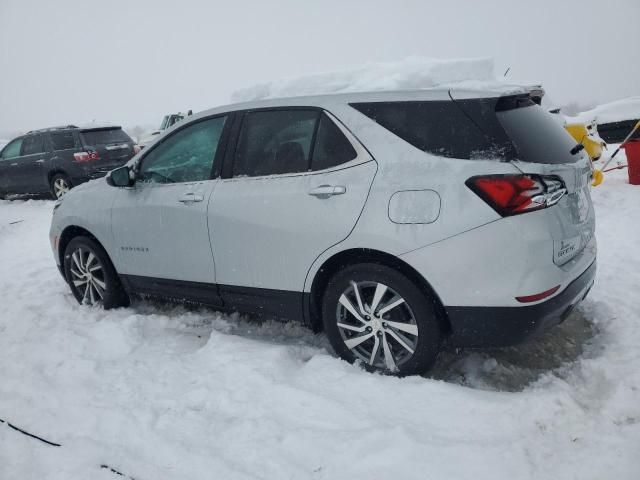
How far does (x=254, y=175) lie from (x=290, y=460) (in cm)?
179

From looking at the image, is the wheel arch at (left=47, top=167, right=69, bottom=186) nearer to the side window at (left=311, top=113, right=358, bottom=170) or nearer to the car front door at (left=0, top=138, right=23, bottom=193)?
the car front door at (left=0, top=138, right=23, bottom=193)

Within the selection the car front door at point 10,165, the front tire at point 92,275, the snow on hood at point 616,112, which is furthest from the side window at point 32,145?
the snow on hood at point 616,112

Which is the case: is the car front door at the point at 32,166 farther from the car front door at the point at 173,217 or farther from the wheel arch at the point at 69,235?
the car front door at the point at 173,217

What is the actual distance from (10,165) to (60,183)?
1980 mm

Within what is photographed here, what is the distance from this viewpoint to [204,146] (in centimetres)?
338

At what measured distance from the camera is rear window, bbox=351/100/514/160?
2312mm

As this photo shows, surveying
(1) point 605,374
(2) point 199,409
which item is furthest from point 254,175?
(1) point 605,374

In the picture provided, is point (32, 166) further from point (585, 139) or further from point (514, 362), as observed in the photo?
point (585, 139)

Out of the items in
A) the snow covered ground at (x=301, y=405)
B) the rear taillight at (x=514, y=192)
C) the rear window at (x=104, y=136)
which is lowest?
the snow covered ground at (x=301, y=405)

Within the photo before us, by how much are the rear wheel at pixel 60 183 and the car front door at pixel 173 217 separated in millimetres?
7713

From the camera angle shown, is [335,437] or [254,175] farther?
[254,175]

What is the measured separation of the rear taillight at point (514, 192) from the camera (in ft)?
7.22

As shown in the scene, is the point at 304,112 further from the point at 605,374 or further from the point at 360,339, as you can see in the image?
the point at 605,374

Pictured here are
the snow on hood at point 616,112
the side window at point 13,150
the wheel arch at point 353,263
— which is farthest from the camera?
the snow on hood at point 616,112
